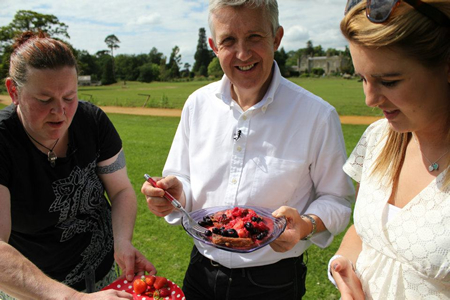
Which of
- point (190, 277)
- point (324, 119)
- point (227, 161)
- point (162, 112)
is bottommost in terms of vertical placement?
point (162, 112)

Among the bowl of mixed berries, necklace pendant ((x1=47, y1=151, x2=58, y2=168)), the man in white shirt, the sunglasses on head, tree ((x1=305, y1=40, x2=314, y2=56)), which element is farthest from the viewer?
tree ((x1=305, y1=40, x2=314, y2=56))

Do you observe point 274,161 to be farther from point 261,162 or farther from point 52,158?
point 52,158

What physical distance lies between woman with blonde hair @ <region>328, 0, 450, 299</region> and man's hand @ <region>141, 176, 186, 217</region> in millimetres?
994

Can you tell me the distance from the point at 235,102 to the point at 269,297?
3.86 feet

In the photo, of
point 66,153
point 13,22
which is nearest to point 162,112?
point 66,153

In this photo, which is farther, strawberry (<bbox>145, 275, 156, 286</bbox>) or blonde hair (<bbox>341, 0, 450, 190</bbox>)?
strawberry (<bbox>145, 275, 156, 286</bbox>)

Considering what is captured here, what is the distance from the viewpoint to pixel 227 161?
2.26 meters

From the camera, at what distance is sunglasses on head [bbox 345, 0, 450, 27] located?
55.2 inches

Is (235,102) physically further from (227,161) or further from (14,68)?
(14,68)

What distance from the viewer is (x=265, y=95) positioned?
7.52ft

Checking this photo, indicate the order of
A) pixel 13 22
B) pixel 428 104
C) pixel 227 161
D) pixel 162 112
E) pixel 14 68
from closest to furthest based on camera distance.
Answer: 1. pixel 428 104
2. pixel 14 68
3. pixel 227 161
4. pixel 162 112
5. pixel 13 22

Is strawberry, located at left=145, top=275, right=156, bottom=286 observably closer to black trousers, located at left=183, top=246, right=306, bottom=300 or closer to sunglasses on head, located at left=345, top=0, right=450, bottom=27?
black trousers, located at left=183, top=246, right=306, bottom=300

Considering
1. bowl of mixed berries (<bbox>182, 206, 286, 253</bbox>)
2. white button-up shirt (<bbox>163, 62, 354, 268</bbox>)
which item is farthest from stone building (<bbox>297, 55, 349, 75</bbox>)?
bowl of mixed berries (<bbox>182, 206, 286, 253</bbox>)

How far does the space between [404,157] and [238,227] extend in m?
0.87
